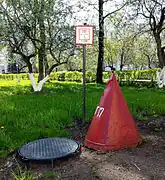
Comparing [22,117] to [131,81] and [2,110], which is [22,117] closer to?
[2,110]

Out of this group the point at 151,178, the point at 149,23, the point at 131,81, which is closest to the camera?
the point at 151,178

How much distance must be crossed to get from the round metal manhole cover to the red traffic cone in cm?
32

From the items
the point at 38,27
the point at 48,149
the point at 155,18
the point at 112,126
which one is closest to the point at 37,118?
the point at 48,149

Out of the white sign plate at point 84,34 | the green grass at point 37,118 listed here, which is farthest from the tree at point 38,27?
the white sign plate at point 84,34

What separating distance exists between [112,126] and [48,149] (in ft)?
3.06

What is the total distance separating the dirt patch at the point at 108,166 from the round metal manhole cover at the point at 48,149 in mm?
95

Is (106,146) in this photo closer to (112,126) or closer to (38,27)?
(112,126)

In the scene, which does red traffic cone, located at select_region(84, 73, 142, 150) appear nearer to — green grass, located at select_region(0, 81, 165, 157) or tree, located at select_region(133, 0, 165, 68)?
green grass, located at select_region(0, 81, 165, 157)

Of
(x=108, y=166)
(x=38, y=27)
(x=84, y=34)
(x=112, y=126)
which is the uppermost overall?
(x=38, y=27)

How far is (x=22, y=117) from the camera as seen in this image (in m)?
5.64

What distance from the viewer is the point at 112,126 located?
3619mm

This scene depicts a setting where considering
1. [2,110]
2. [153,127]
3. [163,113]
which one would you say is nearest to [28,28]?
[2,110]

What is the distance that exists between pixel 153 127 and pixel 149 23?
1182 centimetres

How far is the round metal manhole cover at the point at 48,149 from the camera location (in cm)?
327
